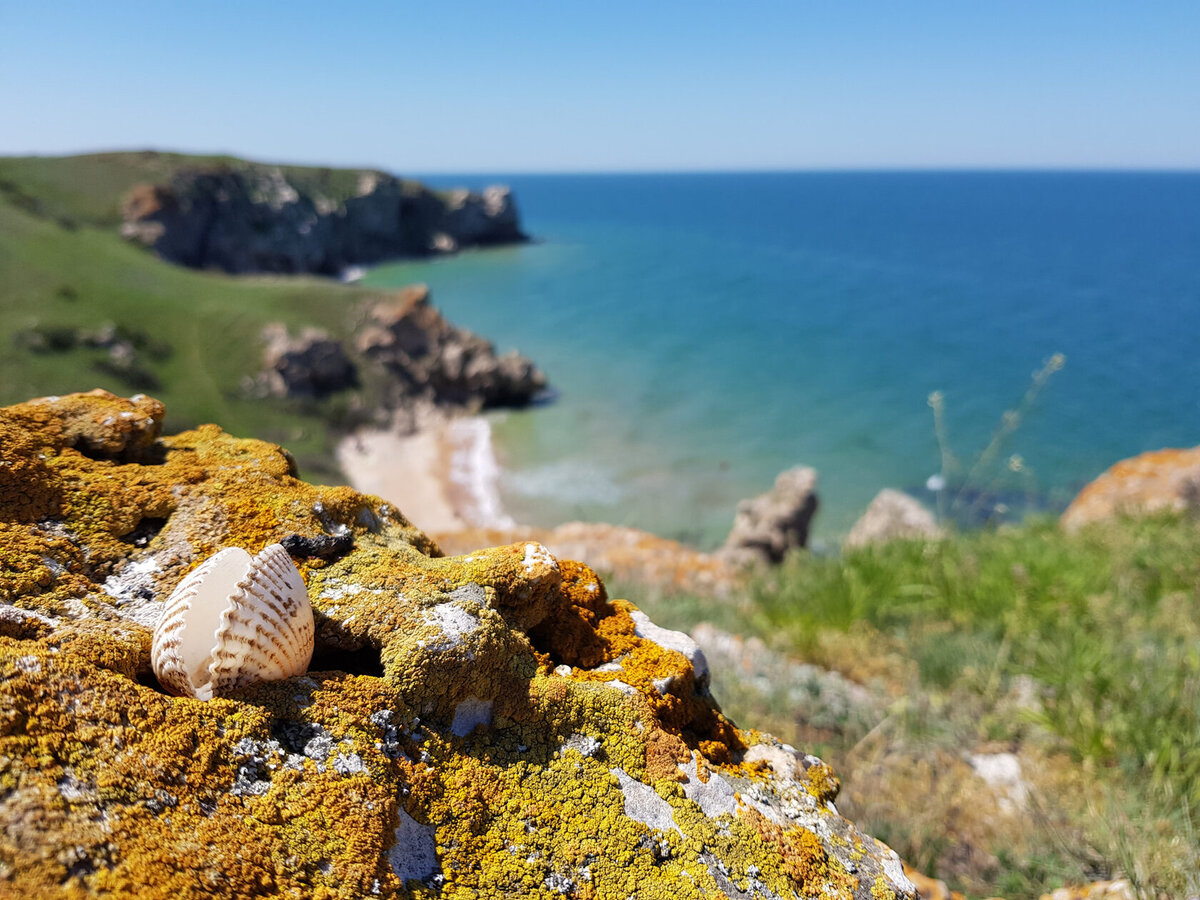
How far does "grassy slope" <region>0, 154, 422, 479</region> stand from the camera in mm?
37375

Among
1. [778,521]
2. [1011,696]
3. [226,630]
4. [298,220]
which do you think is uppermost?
[298,220]

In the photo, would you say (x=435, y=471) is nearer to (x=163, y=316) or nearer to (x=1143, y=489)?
(x=163, y=316)

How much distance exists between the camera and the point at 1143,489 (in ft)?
43.5

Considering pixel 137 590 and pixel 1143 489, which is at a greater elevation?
pixel 137 590

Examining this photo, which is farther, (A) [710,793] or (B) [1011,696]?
(B) [1011,696]

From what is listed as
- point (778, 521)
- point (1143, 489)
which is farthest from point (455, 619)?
point (1143, 489)

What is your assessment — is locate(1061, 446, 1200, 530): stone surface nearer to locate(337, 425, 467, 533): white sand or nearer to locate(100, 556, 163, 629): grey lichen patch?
locate(100, 556, 163, 629): grey lichen patch

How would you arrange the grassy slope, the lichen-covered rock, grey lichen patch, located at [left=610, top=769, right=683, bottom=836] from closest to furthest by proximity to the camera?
1. the lichen-covered rock
2. grey lichen patch, located at [left=610, top=769, right=683, bottom=836]
3. the grassy slope

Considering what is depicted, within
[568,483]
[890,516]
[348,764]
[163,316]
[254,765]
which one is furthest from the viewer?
[163,316]

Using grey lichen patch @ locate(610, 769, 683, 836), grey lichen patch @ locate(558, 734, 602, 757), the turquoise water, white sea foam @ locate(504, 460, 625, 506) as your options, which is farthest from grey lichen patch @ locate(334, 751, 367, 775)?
white sea foam @ locate(504, 460, 625, 506)

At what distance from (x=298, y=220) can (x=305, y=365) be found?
209 ft

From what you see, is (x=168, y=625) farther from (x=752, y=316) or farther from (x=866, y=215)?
(x=866, y=215)

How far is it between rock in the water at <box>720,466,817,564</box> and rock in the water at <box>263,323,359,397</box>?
3608 cm

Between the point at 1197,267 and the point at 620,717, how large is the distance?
119030 mm
